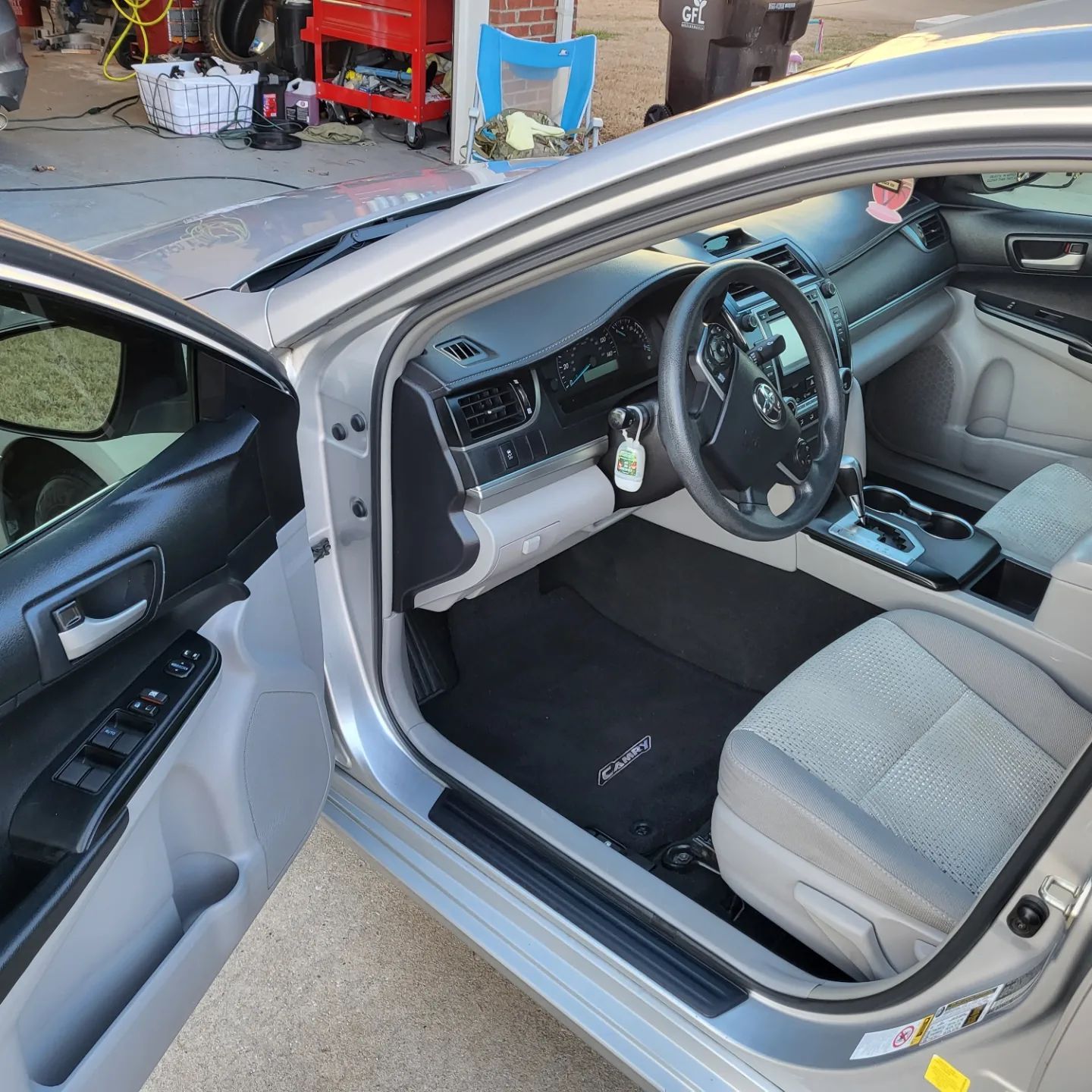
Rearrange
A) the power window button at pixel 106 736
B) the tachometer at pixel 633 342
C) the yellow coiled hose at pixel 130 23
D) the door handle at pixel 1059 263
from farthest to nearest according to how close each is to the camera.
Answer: the yellow coiled hose at pixel 130 23 < the door handle at pixel 1059 263 < the tachometer at pixel 633 342 < the power window button at pixel 106 736

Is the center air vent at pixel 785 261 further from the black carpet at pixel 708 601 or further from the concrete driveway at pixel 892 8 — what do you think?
the concrete driveway at pixel 892 8

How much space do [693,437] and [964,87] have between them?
773 mm

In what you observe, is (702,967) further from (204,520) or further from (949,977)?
(204,520)

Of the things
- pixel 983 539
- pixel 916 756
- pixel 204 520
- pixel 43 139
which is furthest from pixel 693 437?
pixel 43 139

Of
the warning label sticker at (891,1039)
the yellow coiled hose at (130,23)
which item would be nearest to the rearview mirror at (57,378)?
the warning label sticker at (891,1039)

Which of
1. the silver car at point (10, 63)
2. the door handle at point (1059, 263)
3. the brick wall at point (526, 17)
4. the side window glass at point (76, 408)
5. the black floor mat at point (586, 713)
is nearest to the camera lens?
the side window glass at point (76, 408)

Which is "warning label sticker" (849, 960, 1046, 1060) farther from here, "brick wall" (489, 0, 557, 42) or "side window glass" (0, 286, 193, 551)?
"brick wall" (489, 0, 557, 42)

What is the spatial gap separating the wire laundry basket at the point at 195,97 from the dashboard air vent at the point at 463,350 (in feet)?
17.9

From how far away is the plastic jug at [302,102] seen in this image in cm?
673

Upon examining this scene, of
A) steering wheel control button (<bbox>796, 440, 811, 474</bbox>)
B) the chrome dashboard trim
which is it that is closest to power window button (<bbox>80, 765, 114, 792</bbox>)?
the chrome dashboard trim

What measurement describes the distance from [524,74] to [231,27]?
2.83 metres

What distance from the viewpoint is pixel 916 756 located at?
5.09ft

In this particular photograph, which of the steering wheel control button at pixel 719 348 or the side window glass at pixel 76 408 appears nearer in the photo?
the side window glass at pixel 76 408

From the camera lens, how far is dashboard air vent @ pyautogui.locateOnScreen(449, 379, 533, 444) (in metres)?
1.69
